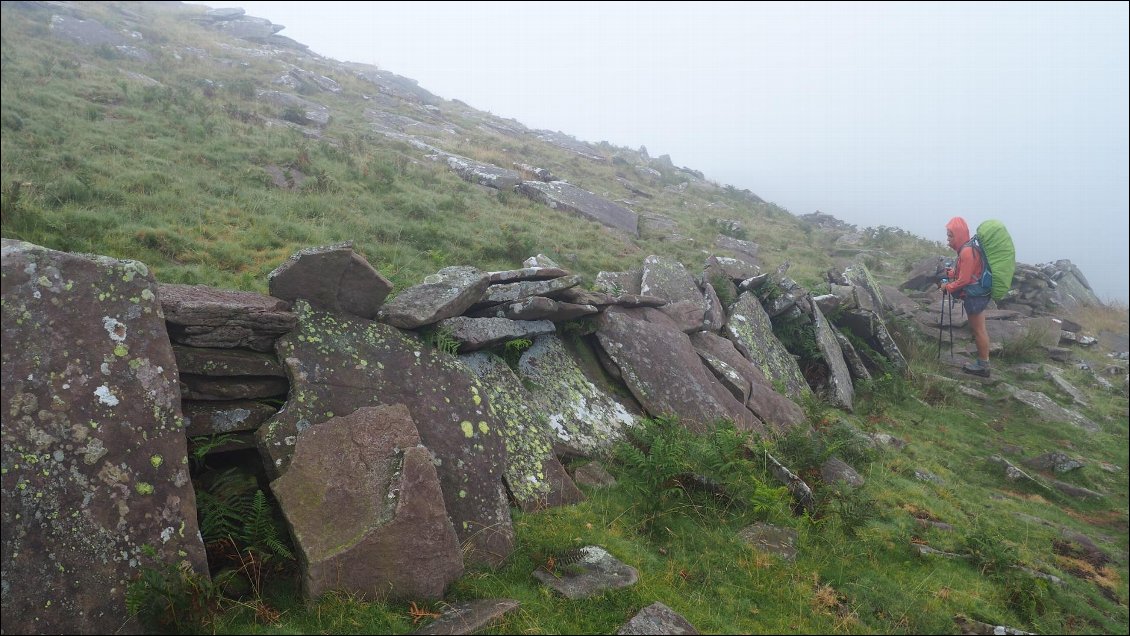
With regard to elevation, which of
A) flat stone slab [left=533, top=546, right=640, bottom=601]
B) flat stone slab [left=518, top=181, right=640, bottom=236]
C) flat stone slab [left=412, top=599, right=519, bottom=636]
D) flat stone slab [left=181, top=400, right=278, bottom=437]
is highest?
flat stone slab [left=518, top=181, right=640, bottom=236]

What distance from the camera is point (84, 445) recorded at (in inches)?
135

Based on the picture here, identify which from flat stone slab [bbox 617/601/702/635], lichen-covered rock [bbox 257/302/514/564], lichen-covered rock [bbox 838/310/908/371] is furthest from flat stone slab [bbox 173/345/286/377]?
lichen-covered rock [bbox 838/310/908/371]

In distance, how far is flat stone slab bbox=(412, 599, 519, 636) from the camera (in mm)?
3494

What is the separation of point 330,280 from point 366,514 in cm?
254

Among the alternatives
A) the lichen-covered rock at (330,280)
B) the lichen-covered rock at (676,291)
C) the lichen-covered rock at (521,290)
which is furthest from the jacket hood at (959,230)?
the lichen-covered rock at (330,280)

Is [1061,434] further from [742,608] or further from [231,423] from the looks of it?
[231,423]

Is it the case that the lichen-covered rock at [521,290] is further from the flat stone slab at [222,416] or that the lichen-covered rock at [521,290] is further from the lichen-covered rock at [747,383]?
the lichen-covered rock at [747,383]

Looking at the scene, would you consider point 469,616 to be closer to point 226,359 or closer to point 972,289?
point 226,359

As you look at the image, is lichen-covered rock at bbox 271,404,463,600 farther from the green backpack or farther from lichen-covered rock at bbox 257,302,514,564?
the green backpack

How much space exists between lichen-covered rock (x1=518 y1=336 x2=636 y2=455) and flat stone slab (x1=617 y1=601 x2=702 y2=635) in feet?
8.58

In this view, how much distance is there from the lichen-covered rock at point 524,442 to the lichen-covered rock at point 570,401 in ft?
0.81

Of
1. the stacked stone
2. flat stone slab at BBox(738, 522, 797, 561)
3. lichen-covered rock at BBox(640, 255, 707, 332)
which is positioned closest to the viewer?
the stacked stone

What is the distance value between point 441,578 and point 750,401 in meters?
6.23

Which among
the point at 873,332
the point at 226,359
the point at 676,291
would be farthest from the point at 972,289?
the point at 226,359
